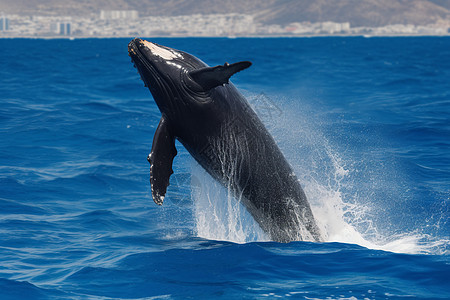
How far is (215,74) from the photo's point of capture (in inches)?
377

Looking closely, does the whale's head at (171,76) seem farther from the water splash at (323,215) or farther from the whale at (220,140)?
the water splash at (323,215)

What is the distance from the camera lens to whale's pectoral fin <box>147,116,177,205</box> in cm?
1009

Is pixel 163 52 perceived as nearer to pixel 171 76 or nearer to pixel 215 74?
pixel 171 76

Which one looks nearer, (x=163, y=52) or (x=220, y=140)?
(x=163, y=52)

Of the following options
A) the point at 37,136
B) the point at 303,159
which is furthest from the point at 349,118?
the point at 37,136

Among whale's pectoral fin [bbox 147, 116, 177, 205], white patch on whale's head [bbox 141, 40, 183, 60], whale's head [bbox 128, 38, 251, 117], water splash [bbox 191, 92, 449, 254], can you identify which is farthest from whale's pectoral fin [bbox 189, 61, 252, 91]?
water splash [bbox 191, 92, 449, 254]

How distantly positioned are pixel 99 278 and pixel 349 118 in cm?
1583

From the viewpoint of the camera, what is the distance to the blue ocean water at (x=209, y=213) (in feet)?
30.6

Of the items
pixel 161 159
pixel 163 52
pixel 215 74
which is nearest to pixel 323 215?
pixel 161 159

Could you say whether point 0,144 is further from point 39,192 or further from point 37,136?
point 39,192

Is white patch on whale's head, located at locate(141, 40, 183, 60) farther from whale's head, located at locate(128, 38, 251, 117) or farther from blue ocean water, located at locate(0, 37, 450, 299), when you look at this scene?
blue ocean water, located at locate(0, 37, 450, 299)

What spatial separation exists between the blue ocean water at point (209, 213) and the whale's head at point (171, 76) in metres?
1.91

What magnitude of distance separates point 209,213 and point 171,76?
333 cm

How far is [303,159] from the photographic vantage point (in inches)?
652
